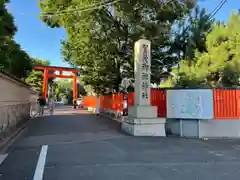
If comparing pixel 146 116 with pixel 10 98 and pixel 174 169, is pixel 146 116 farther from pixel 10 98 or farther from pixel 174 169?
pixel 10 98

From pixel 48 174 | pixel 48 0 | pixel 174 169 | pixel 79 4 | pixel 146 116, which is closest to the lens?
pixel 48 174

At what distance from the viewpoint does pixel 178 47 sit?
20391 mm

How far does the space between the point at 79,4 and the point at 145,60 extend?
8075 millimetres

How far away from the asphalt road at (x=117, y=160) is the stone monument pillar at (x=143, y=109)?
126 cm

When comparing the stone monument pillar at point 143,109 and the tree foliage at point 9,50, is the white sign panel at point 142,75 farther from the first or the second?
the tree foliage at point 9,50

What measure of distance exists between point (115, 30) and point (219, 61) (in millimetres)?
7237

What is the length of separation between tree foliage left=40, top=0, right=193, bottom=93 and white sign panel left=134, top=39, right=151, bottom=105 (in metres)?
5.92

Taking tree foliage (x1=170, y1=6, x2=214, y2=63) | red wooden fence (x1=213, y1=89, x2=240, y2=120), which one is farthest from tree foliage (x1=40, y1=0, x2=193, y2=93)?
red wooden fence (x1=213, y1=89, x2=240, y2=120)

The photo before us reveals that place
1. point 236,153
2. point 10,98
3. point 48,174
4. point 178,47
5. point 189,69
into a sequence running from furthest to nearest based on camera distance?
point 178,47 < point 189,69 < point 10,98 < point 236,153 < point 48,174

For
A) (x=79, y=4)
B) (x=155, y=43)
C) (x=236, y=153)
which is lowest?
(x=236, y=153)

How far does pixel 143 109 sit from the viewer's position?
1152 cm

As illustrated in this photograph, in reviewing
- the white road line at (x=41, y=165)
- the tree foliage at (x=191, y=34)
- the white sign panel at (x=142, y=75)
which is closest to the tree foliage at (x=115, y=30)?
the tree foliage at (x=191, y=34)

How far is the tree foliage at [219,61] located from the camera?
14.8 metres

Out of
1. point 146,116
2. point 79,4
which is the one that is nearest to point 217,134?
point 146,116
